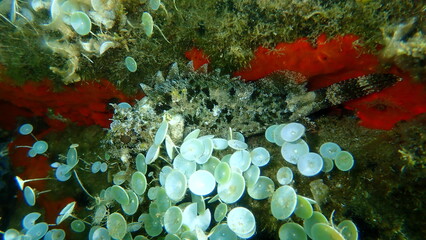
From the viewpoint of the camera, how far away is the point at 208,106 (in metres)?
4.31

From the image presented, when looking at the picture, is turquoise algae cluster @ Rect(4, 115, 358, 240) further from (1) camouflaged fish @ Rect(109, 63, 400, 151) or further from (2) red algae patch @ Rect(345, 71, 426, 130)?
(2) red algae patch @ Rect(345, 71, 426, 130)

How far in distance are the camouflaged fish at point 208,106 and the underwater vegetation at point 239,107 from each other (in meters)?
0.02

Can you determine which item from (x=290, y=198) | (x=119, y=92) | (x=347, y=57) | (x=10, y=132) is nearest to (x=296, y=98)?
(x=347, y=57)

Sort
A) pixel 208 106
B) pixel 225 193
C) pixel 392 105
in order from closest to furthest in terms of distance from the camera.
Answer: pixel 225 193 < pixel 392 105 < pixel 208 106

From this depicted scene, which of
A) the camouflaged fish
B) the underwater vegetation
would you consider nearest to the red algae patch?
the underwater vegetation

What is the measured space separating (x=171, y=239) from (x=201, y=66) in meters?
2.68

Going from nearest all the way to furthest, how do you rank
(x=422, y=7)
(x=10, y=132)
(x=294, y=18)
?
(x=422, y=7), (x=294, y=18), (x=10, y=132)

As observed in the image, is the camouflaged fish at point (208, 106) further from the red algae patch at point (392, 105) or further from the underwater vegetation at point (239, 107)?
the red algae patch at point (392, 105)

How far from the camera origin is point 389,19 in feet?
9.97

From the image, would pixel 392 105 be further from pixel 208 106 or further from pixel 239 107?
pixel 208 106

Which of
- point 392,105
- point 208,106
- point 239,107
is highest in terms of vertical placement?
point 392,105

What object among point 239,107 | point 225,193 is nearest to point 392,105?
point 239,107

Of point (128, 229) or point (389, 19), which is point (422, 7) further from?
point (128, 229)

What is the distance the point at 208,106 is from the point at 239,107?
1.82 feet
